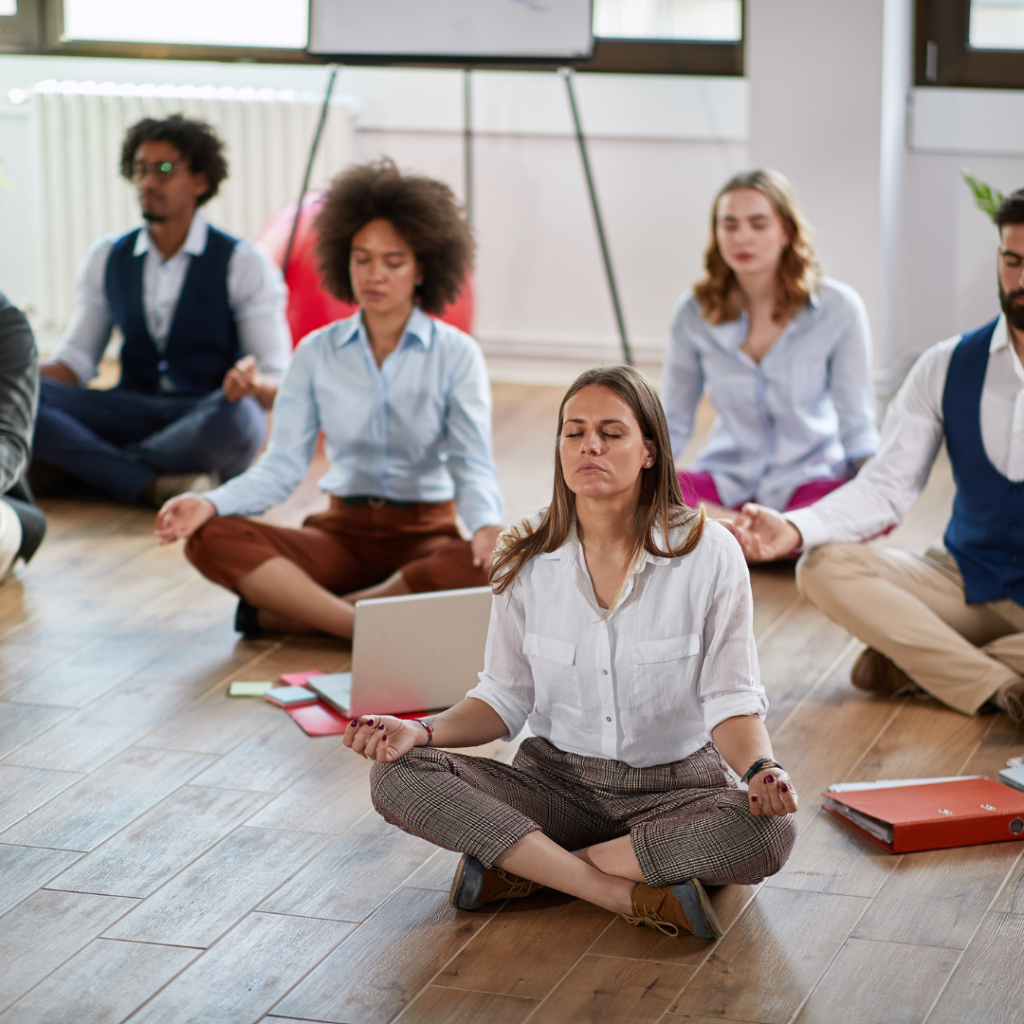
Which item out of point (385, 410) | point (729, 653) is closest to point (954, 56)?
point (385, 410)

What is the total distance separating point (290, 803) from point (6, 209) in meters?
4.32

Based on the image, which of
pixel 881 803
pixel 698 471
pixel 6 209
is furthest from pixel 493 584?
pixel 6 209

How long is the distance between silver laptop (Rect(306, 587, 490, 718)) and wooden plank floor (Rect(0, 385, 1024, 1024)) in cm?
14

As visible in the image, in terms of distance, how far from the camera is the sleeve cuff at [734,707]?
6.52ft

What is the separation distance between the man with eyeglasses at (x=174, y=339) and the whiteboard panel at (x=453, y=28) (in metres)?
0.73

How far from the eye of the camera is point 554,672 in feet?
6.87

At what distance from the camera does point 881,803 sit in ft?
7.50

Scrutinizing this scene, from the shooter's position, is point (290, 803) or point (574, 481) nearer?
point (574, 481)

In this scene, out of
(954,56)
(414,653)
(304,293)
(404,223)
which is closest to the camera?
(414,653)

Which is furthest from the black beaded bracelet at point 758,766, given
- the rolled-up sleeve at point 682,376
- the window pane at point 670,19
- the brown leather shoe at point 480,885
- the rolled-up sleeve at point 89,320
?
the window pane at point 670,19

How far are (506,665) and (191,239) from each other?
96.6 inches

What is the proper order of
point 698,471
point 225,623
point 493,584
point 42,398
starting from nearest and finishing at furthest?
point 493,584 < point 225,623 < point 698,471 < point 42,398

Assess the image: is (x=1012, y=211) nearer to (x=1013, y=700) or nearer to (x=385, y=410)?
(x=1013, y=700)

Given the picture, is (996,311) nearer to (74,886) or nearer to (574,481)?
(574,481)
